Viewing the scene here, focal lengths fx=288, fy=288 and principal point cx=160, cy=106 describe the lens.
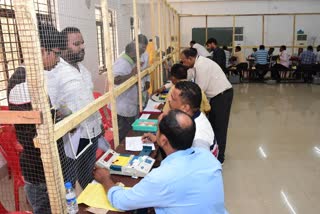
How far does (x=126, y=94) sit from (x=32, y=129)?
148 centimetres

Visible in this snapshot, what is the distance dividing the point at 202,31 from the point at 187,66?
822 cm

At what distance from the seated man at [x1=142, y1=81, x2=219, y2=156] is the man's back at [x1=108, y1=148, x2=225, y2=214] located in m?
0.50

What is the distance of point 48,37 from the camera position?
Answer: 1.42 meters

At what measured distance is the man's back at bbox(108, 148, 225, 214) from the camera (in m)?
1.20

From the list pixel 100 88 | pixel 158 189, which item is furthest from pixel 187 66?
pixel 158 189

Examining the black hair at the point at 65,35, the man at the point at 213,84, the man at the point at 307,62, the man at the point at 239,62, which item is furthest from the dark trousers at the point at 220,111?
the man at the point at 307,62

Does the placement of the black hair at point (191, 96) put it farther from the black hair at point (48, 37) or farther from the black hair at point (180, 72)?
the black hair at point (180, 72)

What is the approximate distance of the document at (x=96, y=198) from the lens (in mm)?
1442

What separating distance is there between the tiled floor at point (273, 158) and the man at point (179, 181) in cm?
155

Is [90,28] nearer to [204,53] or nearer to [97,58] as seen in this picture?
[97,58]

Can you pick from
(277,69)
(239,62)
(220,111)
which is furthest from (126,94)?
(277,69)

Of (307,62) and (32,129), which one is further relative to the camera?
(307,62)

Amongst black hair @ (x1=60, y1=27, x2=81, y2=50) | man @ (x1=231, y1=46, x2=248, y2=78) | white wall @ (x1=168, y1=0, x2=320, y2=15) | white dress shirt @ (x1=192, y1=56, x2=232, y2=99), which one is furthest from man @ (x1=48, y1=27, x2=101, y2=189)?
white wall @ (x1=168, y1=0, x2=320, y2=15)

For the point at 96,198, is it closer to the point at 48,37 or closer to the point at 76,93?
the point at 76,93
